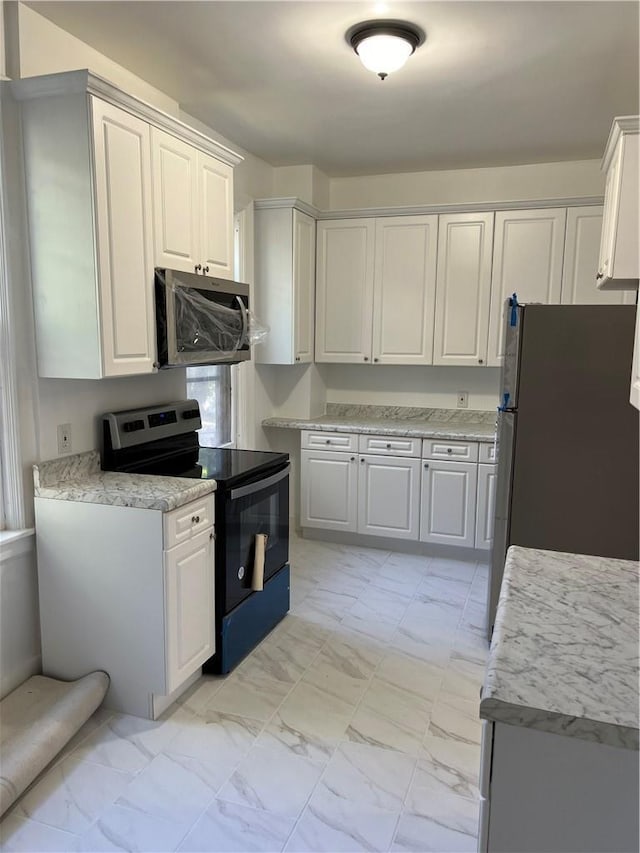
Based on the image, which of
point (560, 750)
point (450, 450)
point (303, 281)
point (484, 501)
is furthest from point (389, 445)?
point (560, 750)

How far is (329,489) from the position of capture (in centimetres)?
445

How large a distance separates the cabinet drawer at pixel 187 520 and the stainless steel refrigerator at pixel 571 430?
1408 millimetres

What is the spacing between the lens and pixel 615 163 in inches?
104

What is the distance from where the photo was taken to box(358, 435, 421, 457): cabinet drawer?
165 inches

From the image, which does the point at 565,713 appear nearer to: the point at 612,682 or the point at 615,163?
the point at 612,682

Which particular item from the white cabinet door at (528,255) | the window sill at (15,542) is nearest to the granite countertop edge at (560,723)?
the window sill at (15,542)

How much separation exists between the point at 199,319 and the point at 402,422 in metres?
2.20

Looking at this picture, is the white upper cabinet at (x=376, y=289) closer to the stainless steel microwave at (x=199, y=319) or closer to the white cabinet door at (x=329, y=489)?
the white cabinet door at (x=329, y=489)

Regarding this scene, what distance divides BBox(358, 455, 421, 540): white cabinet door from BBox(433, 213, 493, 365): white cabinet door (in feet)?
2.80

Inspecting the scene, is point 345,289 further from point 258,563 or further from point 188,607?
point 188,607

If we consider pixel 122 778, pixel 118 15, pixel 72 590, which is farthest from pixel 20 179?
pixel 122 778

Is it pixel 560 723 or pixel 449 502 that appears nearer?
pixel 560 723

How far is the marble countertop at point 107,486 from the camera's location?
231 centimetres

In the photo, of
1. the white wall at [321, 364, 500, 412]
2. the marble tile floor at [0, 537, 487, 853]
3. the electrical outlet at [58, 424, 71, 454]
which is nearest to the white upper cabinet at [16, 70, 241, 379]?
the electrical outlet at [58, 424, 71, 454]
